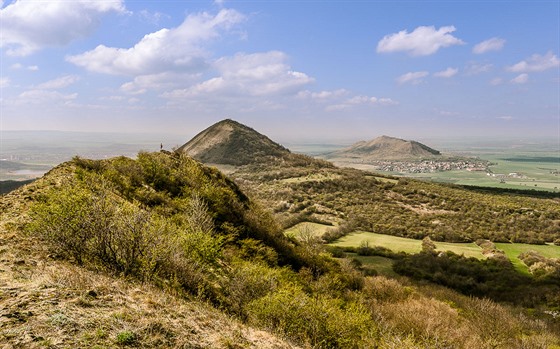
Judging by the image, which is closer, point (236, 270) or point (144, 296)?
point (144, 296)

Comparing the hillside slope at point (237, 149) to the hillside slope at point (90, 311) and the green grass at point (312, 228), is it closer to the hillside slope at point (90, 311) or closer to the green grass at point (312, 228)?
the green grass at point (312, 228)

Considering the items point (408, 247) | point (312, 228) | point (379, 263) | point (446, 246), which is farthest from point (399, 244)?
point (312, 228)

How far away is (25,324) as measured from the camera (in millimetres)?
8047

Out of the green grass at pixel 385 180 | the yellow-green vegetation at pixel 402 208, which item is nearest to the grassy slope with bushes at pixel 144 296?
the yellow-green vegetation at pixel 402 208

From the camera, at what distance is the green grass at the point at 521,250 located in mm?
48978

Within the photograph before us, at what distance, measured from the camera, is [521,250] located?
54.2 metres

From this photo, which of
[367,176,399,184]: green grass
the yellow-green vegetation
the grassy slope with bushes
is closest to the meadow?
the yellow-green vegetation

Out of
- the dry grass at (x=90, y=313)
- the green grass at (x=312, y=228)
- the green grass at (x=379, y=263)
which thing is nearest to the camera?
the dry grass at (x=90, y=313)

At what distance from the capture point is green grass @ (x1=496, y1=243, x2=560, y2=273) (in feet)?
161

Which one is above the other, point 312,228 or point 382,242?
point 312,228

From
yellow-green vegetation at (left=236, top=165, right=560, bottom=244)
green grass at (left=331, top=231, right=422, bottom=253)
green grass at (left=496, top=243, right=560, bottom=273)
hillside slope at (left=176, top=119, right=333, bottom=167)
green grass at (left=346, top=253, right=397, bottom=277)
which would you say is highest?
hillside slope at (left=176, top=119, right=333, bottom=167)

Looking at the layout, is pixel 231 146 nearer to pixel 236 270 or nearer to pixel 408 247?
Answer: pixel 408 247

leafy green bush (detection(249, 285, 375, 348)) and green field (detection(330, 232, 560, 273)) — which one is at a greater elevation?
leafy green bush (detection(249, 285, 375, 348))

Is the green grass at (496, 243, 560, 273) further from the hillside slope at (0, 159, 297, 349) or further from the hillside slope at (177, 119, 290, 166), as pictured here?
the hillside slope at (177, 119, 290, 166)
